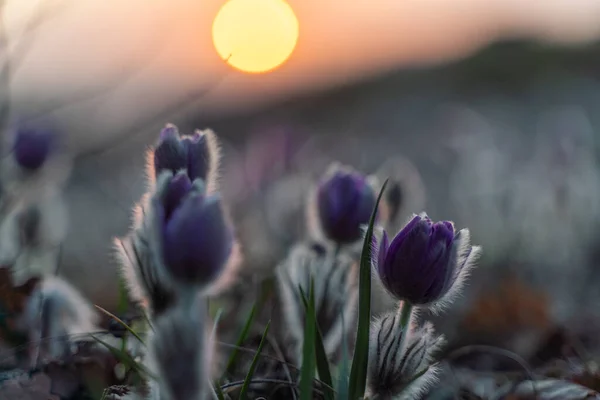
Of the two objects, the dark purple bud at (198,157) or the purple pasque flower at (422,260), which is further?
the dark purple bud at (198,157)

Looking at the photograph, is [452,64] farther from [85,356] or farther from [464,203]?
[85,356]

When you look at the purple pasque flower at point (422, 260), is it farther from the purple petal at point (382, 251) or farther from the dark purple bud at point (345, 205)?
the dark purple bud at point (345, 205)

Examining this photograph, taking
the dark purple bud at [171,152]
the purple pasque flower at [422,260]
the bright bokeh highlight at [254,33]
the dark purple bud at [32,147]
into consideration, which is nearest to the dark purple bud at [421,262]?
the purple pasque flower at [422,260]

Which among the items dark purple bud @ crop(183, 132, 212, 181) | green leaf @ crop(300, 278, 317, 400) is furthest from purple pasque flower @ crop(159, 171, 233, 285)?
dark purple bud @ crop(183, 132, 212, 181)

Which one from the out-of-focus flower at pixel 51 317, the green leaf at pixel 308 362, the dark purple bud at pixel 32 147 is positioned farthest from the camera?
the dark purple bud at pixel 32 147

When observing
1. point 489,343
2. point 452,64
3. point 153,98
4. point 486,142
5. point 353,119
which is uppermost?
point 452,64

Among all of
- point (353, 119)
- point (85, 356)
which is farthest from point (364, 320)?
point (353, 119)

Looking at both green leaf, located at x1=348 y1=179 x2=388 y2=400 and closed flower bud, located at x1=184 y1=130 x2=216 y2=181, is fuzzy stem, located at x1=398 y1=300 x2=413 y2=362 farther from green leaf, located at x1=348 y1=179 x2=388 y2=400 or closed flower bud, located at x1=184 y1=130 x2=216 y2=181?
closed flower bud, located at x1=184 y1=130 x2=216 y2=181
